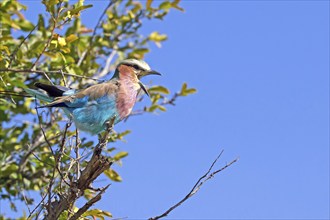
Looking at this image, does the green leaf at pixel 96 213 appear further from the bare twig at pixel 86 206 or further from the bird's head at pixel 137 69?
the bird's head at pixel 137 69

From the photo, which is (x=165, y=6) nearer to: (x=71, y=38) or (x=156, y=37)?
(x=156, y=37)

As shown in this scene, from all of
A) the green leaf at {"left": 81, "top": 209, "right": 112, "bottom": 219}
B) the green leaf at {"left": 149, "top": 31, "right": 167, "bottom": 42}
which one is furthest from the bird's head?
the green leaf at {"left": 149, "top": 31, "right": 167, "bottom": 42}

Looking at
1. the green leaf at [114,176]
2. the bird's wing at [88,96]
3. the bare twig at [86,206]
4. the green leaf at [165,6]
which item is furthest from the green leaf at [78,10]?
the green leaf at [114,176]

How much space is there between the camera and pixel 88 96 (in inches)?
165

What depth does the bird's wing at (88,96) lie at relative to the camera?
404 centimetres

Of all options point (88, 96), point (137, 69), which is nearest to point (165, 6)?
point (137, 69)

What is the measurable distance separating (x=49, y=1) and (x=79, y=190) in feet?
4.03

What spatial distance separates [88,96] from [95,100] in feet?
0.16

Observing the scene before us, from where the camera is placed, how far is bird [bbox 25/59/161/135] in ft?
13.3

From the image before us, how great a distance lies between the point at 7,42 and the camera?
5207 millimetres

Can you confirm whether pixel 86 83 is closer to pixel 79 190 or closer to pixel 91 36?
pixel 91 36

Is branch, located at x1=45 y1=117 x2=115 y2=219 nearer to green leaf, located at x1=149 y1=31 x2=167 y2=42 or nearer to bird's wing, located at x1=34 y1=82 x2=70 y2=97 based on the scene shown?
bird's wing, located at x1=34 y1=82 x2=70 y2=97

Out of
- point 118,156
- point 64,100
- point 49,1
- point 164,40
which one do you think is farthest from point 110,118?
point 164,40

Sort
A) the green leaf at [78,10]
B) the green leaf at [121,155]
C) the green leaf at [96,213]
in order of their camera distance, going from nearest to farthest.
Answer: the green leaf at [96,213] < the green leaf at [78,10] < the green leaf at [121,155]
